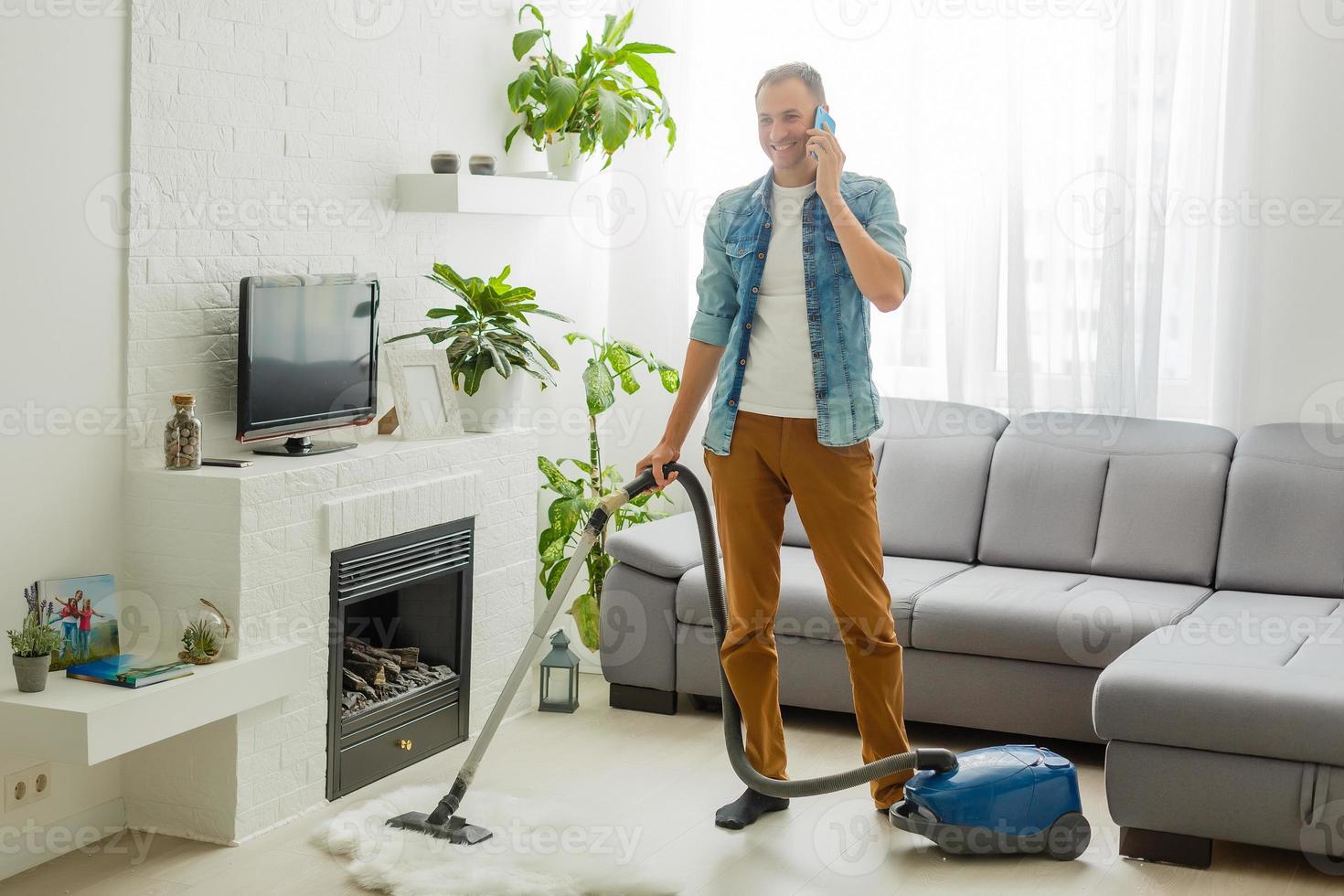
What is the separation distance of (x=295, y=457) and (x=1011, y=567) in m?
2.11

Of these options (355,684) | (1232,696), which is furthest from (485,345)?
(1232,696)

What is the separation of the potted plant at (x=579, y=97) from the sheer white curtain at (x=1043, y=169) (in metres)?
0.56

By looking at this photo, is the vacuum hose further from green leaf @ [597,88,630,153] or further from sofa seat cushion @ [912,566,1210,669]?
green leaf @ [597,88,630,153]

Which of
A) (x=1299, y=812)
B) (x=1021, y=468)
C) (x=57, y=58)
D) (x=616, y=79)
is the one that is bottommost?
(x=1299, y=812)

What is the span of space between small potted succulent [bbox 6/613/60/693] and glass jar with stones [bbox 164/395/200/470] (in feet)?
1.49

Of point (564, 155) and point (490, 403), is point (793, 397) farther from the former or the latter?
point (564, 155)

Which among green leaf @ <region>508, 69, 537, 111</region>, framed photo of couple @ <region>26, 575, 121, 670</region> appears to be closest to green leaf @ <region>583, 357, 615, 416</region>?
green leaf @ <region>508, 69, 537, 111</region>

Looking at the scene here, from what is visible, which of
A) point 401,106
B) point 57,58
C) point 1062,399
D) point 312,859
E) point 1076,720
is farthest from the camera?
point 1062,399

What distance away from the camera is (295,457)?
3297 millimetres

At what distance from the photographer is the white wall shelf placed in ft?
12.4

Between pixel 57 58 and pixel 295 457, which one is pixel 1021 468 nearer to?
pixel 295 457

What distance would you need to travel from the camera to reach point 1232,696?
2889mm

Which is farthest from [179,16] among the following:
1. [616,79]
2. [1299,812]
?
[1299,812]

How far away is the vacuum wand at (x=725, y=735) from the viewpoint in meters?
2.86
